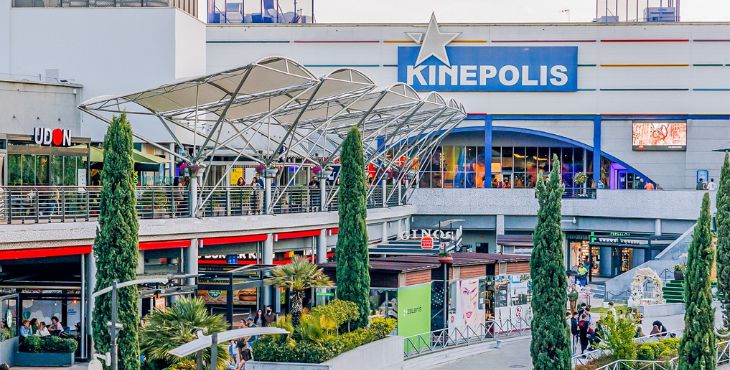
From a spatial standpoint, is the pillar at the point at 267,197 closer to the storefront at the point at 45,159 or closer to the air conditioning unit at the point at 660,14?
the storefront at the point at 45,159

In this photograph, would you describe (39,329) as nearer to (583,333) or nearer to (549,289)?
(549,289)

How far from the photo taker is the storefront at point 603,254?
70.1m

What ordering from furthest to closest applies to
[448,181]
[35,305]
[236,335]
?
[448,181] → [35,305] → [236,335]

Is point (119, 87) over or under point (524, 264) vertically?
over

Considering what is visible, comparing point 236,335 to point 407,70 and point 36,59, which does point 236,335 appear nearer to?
point 36,59

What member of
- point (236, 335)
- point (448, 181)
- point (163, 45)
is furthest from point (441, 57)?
point (236, 335)

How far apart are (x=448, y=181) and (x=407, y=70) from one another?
9.36 metres

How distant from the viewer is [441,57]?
78.8m

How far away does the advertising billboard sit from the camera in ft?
260

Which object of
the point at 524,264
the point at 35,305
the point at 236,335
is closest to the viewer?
the point at 236,335

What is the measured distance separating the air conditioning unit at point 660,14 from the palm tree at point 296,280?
4881cm

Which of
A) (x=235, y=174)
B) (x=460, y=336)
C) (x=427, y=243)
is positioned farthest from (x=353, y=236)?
(x=235, y=174)

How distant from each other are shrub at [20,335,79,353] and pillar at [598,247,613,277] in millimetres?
47259

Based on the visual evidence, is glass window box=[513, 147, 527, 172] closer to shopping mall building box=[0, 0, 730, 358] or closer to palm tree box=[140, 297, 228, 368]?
shopping mall building box=[0, 0, 730, 358]
